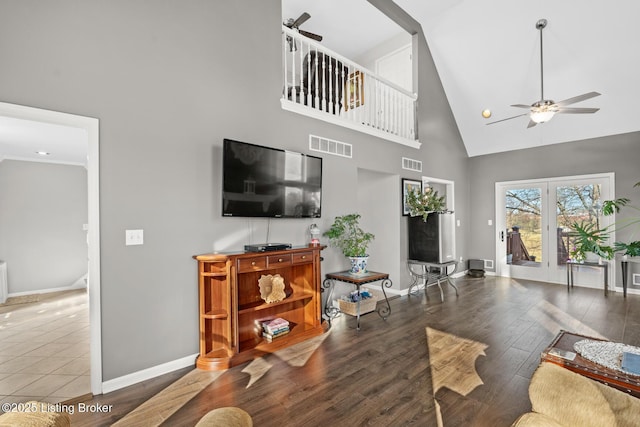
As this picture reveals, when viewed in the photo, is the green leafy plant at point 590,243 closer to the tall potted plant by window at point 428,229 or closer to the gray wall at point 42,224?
the tall potted plant by window at point 428,229

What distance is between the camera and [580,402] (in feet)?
4.31

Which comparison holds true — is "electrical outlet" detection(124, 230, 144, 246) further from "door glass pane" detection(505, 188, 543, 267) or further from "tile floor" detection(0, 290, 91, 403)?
"door glass pane" detection(505, 188, 543, 267)

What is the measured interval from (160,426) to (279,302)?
1.44 m

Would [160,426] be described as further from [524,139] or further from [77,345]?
[524,139]

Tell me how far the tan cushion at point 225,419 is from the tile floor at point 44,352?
1983mm

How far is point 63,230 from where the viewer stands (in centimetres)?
584

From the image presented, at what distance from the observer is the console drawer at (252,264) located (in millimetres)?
2799

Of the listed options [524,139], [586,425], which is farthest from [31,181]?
[524,139]

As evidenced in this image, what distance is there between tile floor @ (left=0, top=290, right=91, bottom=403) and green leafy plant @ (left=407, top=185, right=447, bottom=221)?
4780 mm

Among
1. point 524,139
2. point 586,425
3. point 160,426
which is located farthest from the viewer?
point 524,139

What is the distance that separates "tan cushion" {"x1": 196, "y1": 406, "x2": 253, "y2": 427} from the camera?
1021 mm

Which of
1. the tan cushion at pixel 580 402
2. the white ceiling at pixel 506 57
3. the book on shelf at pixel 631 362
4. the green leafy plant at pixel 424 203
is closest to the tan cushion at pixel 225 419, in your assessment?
the tan cushion at pixel 580 402

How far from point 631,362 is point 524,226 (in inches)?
212

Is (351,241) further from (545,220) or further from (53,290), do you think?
(53,290)
